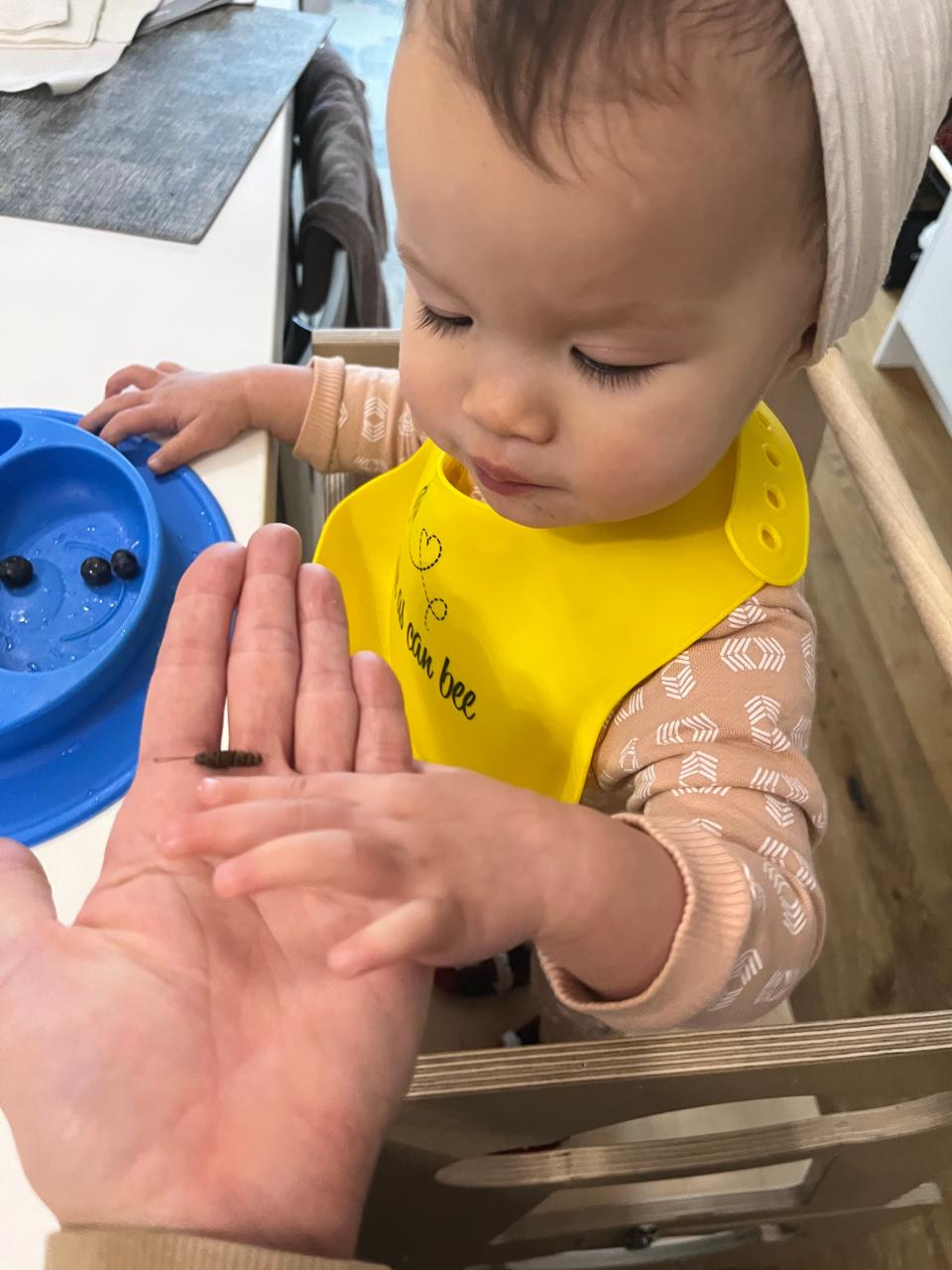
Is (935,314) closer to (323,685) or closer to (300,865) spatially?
(323,685)

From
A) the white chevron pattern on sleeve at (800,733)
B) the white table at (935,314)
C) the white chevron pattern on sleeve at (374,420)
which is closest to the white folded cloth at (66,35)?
the white chevron pattern on sleeve at (374,420)

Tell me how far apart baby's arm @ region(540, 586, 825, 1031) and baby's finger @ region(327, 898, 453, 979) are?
11 cm

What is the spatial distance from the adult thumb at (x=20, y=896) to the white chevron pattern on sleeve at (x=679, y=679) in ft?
1.14

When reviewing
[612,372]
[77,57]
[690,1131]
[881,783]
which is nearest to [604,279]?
[612,372]

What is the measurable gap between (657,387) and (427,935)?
26 centimetres

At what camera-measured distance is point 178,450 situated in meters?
0.69

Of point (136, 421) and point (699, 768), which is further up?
point (136, 421)

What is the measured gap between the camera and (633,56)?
1.13 feet

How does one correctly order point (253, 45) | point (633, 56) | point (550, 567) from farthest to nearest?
1. point (253, 45)
2. point (550, 567)
3. point (633, 56)

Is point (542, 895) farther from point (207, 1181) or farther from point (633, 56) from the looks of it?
point (633, 56)

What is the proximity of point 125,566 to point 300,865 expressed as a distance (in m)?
0.34

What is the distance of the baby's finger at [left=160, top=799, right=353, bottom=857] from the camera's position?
1.22 ft

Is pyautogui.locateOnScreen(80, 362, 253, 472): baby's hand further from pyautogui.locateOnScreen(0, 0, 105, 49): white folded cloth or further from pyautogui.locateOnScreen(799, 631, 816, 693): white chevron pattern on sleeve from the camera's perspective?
pyautogui.locateOnScreen(0, 0, 105, 49): white folded cloth

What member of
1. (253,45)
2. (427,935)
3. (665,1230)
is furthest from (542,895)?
(253,45)
